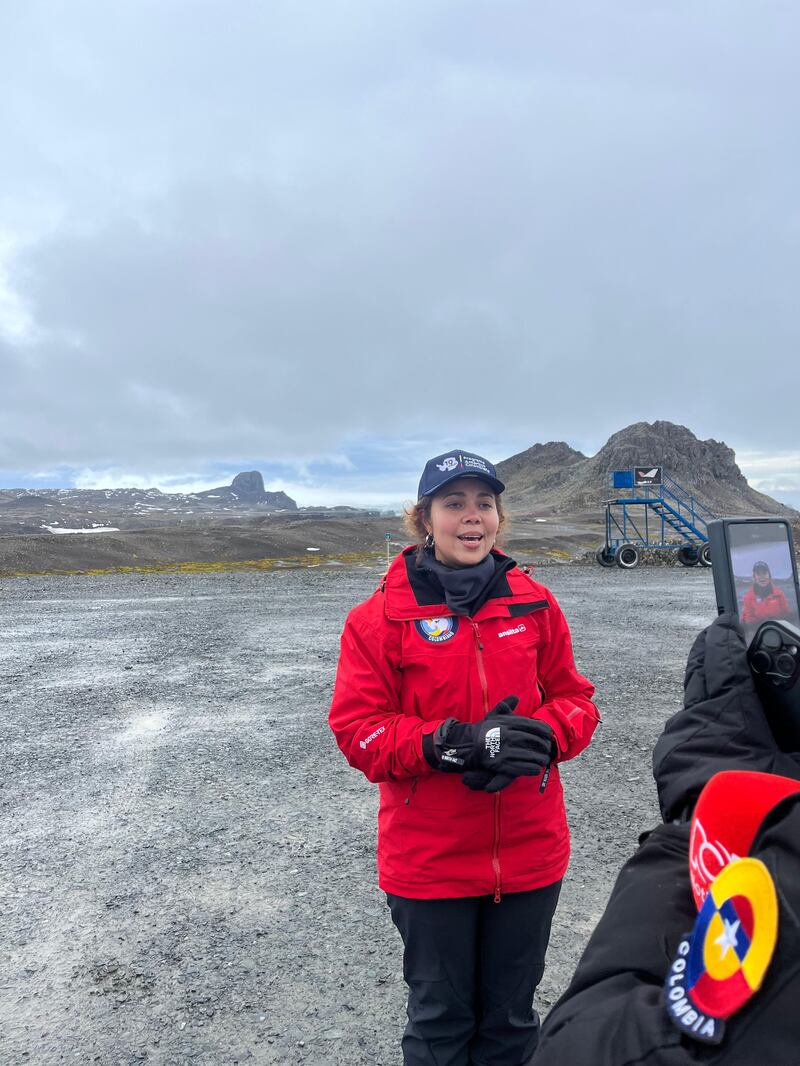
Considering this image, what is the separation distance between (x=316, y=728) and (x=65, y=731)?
9.04 feet

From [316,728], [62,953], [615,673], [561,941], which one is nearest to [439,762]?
[561,941]

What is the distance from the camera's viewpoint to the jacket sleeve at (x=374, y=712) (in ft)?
7.80

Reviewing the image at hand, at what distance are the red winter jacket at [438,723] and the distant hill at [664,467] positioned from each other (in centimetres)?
10291

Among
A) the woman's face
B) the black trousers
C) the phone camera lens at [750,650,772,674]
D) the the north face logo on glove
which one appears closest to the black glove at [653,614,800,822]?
the phone camera lens at [750,650,772,674]

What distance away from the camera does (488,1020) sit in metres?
2.50

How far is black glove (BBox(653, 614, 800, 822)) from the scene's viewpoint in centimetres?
139

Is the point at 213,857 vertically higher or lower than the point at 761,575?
lower

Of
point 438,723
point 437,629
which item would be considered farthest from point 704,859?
point 437,629

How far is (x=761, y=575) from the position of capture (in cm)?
203

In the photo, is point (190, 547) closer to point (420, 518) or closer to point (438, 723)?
point (420, 518)

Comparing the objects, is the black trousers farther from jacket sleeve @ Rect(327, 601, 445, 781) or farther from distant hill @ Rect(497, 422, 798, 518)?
distant hill @ Rect(497, 422, 798, 518)

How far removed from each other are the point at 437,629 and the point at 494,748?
1.60 feet

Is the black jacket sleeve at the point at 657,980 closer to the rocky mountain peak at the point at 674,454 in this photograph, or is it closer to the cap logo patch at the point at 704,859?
the cap logo patch at the point at 704,859

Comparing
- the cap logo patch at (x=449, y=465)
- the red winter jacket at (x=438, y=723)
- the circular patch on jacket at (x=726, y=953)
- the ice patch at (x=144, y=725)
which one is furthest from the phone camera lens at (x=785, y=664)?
the ice patch at (x=144, y=725)
